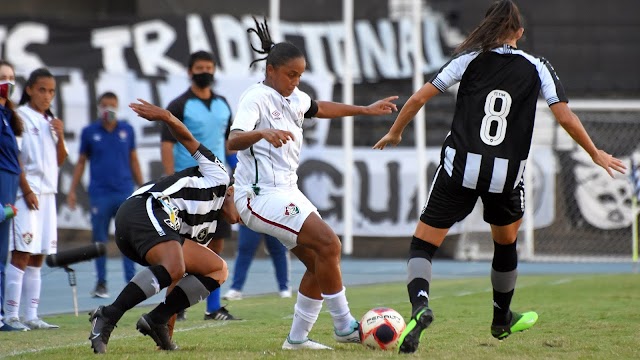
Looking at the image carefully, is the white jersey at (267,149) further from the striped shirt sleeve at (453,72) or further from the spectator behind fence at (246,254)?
the spectator behind fence at (246,254)

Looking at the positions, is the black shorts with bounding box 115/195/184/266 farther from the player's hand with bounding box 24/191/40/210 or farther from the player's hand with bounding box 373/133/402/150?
the player's hand with bounding box 24/191/40/210

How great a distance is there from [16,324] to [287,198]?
3.41 m

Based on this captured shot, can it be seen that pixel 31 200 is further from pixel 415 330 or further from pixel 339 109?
pixel 415 330

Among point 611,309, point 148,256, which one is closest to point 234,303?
point 611,309

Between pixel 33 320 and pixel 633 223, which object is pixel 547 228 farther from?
pixel 33 320

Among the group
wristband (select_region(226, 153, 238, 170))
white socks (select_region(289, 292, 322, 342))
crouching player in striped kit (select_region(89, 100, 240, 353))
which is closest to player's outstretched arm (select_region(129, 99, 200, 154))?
crouching player in striped kit (select_region(89, 100, 240, 353))

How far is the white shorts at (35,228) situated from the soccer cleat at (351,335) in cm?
352

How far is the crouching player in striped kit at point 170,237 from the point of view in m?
7.02

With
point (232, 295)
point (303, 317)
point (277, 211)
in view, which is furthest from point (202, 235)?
point (232, 295)

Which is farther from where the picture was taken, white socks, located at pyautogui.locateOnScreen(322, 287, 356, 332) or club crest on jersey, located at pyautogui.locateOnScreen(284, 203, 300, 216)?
white socks, located at pyautogui.locateOnScreen(322, 287, 356, 332)

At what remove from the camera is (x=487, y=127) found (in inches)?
269

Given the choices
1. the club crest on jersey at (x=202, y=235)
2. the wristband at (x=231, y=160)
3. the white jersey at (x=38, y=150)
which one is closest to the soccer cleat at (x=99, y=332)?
the club crest on jersey at (x=202, y=235)

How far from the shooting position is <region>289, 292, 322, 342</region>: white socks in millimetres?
7309

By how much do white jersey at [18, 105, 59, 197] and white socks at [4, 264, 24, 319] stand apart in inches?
33.0
